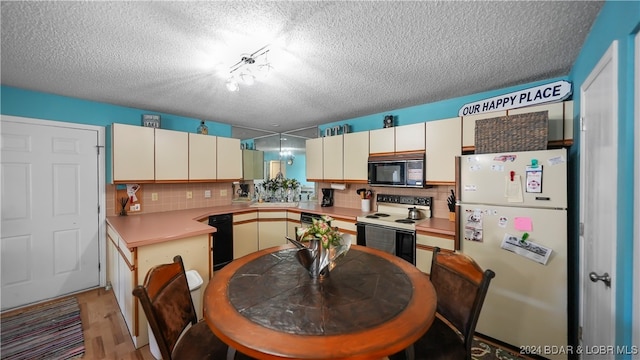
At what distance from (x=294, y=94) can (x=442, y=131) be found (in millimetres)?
1654

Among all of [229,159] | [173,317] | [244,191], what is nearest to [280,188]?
[244,191]

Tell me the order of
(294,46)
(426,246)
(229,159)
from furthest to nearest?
(229,159) < (426,246) < (294,46)

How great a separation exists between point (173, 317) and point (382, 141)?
2.69 metres

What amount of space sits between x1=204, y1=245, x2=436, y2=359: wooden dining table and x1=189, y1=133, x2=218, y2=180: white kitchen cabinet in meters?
2.21

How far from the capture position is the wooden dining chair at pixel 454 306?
1142mm

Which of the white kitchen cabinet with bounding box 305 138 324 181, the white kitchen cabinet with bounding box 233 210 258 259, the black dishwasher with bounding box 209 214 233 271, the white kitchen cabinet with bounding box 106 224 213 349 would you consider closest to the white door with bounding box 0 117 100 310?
the white kitchen cabinet with bounding box 106 224 213 349

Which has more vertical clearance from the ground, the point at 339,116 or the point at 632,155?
the point at 339,116

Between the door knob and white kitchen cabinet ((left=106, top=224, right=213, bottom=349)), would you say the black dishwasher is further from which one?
the door knob

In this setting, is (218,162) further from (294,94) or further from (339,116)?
(339,116)

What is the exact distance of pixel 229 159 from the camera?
12.1ft

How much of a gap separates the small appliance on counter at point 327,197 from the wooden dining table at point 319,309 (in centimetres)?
233

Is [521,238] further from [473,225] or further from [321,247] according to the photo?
[321,247]

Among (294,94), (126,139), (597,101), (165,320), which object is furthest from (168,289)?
(597,101)

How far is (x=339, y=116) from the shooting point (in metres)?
3.60
